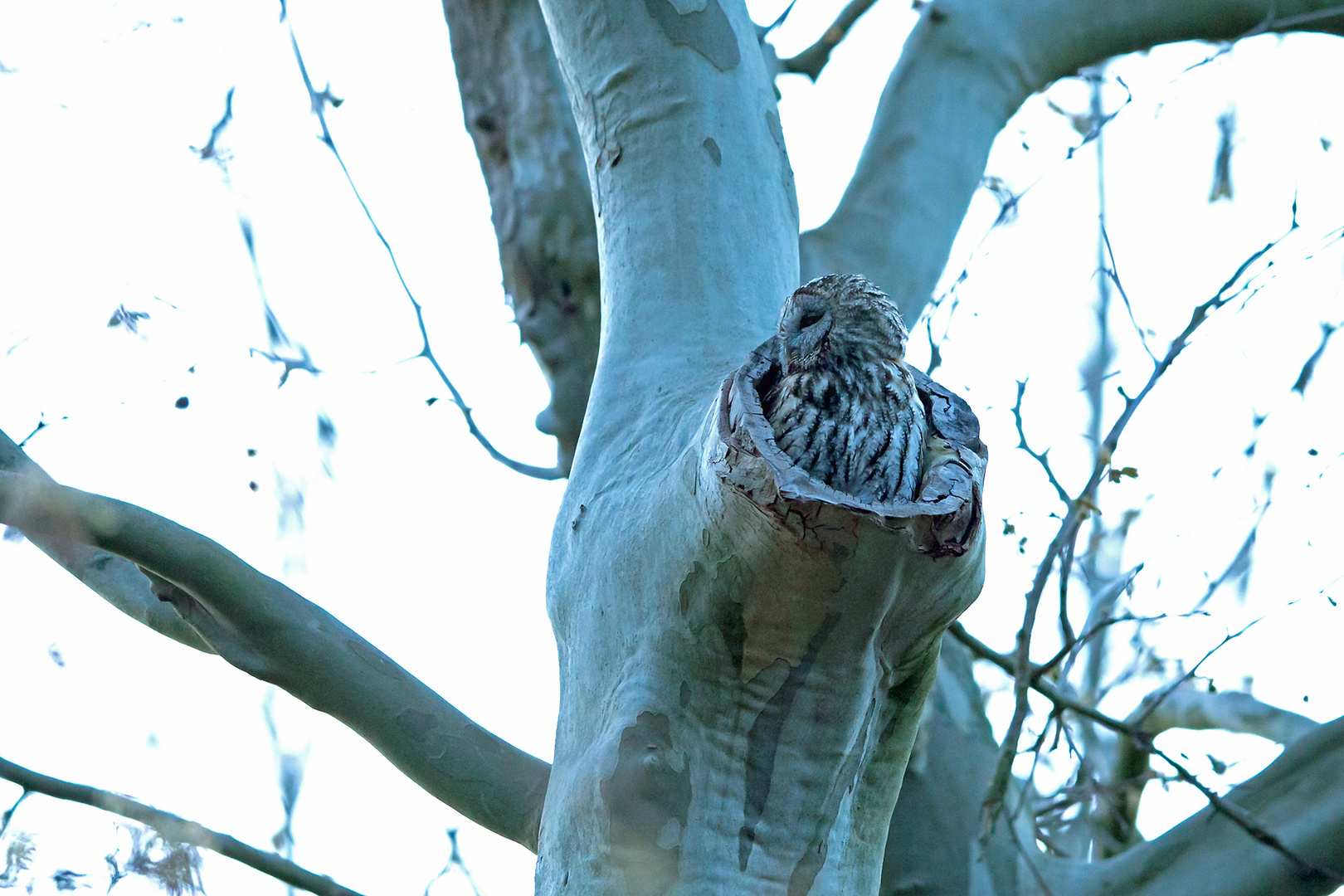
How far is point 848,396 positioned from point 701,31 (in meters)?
0.96

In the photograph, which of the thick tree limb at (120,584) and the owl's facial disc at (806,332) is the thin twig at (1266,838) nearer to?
the owl's facial disc at (806,332)

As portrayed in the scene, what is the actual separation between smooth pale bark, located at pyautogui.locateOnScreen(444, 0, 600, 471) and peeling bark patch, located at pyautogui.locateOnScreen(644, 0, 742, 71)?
1.06 meters

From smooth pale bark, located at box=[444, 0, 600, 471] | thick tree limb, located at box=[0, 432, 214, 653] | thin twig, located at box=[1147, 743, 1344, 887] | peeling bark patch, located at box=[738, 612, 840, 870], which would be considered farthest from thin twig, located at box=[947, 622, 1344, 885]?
thick tree limb, located at box=[0, 432, 214, 653]

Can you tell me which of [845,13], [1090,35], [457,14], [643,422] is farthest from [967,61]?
[643,422]

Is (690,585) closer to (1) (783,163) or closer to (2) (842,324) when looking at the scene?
(2) (842,324)

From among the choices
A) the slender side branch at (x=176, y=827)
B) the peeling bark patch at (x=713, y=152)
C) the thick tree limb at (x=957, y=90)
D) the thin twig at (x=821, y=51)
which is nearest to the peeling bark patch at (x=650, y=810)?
the slender side branch at (x=176, y=827)

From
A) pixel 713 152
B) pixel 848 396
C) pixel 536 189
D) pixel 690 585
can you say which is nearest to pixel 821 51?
pixel 536 189

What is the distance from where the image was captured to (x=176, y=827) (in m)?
2.09

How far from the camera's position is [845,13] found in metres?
4.19

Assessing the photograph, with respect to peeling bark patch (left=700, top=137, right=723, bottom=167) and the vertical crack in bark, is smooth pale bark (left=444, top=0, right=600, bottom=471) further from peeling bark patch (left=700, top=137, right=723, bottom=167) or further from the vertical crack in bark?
the vertical crack in bark

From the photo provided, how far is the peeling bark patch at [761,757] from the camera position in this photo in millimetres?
1556

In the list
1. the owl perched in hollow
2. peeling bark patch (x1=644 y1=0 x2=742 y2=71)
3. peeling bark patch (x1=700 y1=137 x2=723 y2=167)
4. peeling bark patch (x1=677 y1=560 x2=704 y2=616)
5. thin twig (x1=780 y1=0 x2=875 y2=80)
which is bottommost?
peeling bark patch (x1=677 y1=560 x2=704 y2=616)

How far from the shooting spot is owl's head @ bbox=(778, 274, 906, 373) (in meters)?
1.87

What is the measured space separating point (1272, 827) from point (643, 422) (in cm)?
133
